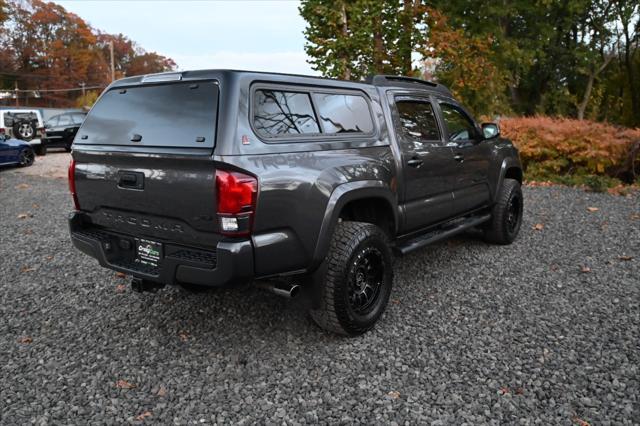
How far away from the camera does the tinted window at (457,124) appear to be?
4.74 meters

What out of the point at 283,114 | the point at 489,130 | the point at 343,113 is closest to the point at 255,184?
the point at 283,114

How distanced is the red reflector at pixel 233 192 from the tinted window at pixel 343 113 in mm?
903

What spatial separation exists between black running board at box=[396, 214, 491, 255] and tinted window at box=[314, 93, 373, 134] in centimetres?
104

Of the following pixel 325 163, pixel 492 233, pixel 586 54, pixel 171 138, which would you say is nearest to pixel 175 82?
pixel 171 138

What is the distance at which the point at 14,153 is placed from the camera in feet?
43.0

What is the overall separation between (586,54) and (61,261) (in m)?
19.9

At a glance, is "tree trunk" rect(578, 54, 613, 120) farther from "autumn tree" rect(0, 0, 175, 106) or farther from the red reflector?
"autumn tree" rect(0, 0, 175, 106)

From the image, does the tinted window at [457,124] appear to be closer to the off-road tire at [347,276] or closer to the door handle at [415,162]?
the door handle at [415,162]

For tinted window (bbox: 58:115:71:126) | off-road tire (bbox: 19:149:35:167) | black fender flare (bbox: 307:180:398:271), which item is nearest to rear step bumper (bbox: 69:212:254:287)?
black fender flare (bbox: 307:180:398:271)

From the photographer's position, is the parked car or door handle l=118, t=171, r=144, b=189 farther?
the parked car

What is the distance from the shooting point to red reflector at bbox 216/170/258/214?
105 inches

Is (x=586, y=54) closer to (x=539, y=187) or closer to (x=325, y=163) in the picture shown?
(x=539, y=187)

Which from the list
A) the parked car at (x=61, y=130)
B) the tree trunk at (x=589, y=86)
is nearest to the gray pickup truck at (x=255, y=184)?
the parked car at (x=61, y=130)

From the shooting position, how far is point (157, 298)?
13.8 ft
